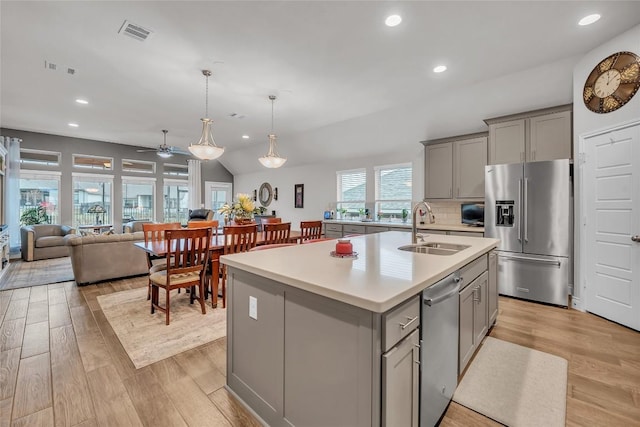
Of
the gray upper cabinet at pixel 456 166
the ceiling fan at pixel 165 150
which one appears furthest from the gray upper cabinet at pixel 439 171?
the ceiling fan at pixel 165 150

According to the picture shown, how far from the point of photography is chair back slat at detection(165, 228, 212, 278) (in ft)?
9.89

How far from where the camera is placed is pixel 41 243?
607cm

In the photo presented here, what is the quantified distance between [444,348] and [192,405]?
1.63 meters

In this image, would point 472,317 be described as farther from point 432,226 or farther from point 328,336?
point 432,226

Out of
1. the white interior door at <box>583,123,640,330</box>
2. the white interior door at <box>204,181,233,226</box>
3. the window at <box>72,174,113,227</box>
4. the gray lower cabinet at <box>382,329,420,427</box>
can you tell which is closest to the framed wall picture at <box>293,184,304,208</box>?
the white interior door at <box>204,181,233,226</box>

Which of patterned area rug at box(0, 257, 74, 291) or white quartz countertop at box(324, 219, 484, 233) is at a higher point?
white quartz countertop at box(324, 219, 484, 233)

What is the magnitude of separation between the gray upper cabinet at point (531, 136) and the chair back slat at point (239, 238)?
145 inches

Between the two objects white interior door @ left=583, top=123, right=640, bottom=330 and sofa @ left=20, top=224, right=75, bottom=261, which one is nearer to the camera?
white interior door @ left=583, top=123, right=640, bottom=330

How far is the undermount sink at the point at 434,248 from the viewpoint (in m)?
2.48

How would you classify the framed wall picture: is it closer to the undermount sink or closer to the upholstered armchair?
the upholstered armchair

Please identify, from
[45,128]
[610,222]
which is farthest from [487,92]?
[45,128]

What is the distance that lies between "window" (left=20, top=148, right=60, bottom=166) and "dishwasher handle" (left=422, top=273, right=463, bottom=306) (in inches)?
376

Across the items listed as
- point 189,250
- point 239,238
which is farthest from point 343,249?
point 189,250

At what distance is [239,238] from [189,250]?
1.91ft
